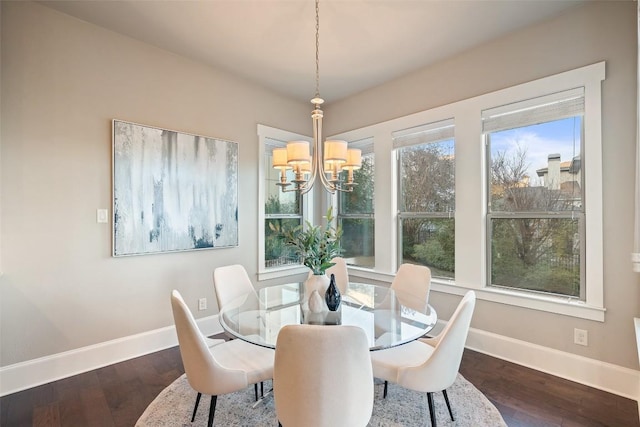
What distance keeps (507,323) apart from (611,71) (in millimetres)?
2179

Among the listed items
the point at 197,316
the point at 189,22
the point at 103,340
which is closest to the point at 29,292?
the point at 103,340

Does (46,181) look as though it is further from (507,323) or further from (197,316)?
(507,323)

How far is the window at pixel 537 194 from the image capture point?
246 centimetres

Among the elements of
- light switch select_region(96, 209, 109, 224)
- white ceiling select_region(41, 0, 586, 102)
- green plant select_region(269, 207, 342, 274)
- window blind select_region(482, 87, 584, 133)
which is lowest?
green plant select_region(269, 207, 342, 274)

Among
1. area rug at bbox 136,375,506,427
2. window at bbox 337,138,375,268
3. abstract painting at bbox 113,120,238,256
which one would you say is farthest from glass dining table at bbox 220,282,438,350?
window at bbox 337,138,375,268

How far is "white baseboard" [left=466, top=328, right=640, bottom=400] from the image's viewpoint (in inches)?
85.4

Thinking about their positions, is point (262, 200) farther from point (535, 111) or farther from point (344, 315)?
point (535, 111)

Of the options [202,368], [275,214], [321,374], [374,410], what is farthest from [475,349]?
[275,214]

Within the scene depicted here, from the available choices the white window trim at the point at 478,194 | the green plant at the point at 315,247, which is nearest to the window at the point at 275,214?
the white window trim at the point at 478,194

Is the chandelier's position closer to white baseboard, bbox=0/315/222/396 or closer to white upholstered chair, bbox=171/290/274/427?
white upholstered chair, bbox=171/290/274/427

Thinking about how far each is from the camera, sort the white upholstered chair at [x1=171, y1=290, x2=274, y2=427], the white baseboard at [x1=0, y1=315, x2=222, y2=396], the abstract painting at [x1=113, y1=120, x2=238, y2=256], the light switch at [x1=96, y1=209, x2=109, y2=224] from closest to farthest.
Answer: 1. the white upholstered chair at [x1=171, y1=290, x2=274, y2=427]
2. the white baseboard at [x1=0, y1=315, x2=222, y2=396]
3. the light switch at [x1=96, y1=209, x2=109, y2=224]
4. the abstract painting at [x1=113, y1=120, x2=238, y2=256]

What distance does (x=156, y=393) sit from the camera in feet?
7.29

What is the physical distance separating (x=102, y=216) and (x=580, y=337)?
4101mm

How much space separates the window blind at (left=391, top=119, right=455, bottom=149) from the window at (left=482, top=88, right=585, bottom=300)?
0.37 m
